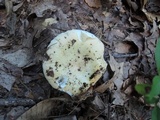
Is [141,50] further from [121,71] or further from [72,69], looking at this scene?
[72,69]

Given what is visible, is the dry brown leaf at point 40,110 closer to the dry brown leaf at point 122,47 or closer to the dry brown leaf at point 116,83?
the dry brown leaf at point 116,83

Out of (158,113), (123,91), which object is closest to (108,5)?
(123,91)

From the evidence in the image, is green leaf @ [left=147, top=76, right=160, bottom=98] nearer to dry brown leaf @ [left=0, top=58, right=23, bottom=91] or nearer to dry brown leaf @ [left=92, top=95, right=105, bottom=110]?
dry brown leaf @ [left=92, top=95, right=105, bottom=110]

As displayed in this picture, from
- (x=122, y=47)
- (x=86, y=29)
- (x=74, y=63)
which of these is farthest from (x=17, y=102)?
(x=122, y=47)

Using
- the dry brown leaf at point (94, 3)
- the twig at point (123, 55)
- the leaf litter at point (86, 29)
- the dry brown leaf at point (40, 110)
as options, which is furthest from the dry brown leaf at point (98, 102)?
the dry brown leaf at point (94, 3)

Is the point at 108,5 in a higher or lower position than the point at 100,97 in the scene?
higher

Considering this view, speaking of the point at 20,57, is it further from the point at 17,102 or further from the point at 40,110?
the point at 40,110
